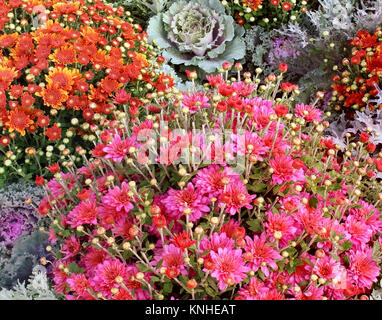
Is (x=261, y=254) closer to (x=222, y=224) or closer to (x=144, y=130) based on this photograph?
(x=222, y=224)

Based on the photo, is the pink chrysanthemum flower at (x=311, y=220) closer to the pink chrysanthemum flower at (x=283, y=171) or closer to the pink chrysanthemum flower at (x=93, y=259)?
the pink chrysanthemum flower at (x=283, y=171)

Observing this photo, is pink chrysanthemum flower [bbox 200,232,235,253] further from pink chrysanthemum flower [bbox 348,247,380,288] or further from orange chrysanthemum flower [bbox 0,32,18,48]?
orange chrysanthemum flower [bbox 0,32,18,48]

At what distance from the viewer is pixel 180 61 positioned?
2.96 m

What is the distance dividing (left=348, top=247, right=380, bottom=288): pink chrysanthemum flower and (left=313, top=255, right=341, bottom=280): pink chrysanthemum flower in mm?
68

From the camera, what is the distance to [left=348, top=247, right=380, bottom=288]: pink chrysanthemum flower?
118cm

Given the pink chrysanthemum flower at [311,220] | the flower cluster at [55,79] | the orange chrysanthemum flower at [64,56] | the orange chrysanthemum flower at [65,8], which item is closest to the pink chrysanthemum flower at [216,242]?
the pink chrysanthemum flower at [311,220]

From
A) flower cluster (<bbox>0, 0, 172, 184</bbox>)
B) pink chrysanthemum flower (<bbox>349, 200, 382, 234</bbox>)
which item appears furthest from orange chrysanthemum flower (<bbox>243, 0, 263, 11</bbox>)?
pink chrysanthemum flower (<bbox>349, 200, 382, 234</bbox>)

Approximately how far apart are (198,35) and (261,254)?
221 cm

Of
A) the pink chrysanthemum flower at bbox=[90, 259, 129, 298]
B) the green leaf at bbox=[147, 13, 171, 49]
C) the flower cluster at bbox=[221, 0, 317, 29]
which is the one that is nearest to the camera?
the pink chrysanthemum flower at bbox=[90, 259, 129, 298]

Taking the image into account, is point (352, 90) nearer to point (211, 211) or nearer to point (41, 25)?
point (211, 211)

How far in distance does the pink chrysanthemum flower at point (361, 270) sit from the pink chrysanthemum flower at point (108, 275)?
2.20ft

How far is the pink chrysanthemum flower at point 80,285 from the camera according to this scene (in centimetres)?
116
